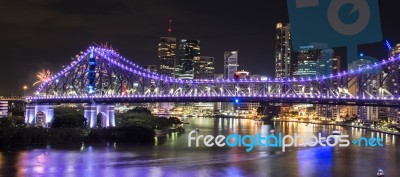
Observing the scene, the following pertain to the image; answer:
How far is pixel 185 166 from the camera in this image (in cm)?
2694

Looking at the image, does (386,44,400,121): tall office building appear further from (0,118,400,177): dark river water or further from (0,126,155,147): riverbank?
(0,126,155,147): riverbank

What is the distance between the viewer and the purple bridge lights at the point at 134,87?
3934 centimetres

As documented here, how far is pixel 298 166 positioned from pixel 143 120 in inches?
989

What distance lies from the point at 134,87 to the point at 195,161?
23395 millimetres

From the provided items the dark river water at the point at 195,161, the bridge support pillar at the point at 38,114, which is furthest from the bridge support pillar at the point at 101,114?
the dark river water at the point at 195,161

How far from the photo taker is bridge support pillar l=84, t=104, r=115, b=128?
144 ft

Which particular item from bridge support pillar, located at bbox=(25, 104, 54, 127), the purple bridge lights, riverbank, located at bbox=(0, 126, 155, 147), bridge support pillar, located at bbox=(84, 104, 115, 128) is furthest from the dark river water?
bridge support pillar, located at bbox=(25, 104, 54, 127)

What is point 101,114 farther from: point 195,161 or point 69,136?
point 195,161

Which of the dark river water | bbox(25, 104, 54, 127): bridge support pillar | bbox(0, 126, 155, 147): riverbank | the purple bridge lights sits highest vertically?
the purple bridge lights

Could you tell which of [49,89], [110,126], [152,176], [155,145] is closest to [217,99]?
[155,145]

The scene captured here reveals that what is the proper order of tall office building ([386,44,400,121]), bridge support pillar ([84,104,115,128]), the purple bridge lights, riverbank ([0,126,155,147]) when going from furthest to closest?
bridge support pillar ([84,104,115,128]), the purple bridge lights, tall office building ([386,44,400,121]), riverbank ([0,126,155,147])

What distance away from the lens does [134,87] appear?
51.0 meters

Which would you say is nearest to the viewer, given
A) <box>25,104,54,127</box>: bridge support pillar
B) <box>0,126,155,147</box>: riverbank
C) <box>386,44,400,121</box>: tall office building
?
<box>0,126,155,147</box>: riverbank

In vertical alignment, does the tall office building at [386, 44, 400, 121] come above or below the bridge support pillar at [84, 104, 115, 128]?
above
